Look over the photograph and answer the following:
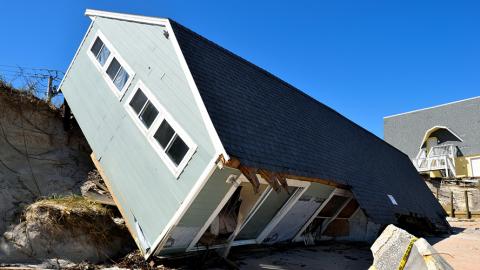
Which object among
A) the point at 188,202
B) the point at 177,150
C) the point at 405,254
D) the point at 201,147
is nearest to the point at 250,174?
the point at 201,147

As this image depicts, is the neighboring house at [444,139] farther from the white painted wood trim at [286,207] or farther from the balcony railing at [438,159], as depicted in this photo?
the white painted wood trim at [286,207]

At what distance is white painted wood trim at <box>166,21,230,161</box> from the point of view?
7.18 m

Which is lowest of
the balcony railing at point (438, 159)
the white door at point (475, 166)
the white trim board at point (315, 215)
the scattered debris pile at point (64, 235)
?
the scattered debris pile at point (64, 235)

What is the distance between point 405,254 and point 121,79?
773 centimetres

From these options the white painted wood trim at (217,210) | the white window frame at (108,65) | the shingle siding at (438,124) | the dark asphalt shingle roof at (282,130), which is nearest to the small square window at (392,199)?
the dark asphalt shingle roof at (282,130)

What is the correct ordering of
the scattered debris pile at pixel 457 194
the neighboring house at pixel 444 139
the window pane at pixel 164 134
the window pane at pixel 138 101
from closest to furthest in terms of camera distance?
the window pane at pixel 164 134, the window pane at pixel 138 101, the scattered debris pile at pixel 457 194, the neighboring house at pixel 444 139

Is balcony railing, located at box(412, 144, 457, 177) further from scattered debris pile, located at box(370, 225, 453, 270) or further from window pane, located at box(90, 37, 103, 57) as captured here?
scattered debris pile, located at box(370, 225, 453, 270)

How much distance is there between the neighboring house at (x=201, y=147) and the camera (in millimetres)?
7750

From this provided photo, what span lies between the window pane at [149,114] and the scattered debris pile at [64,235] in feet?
7.63

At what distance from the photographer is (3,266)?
7.27 m

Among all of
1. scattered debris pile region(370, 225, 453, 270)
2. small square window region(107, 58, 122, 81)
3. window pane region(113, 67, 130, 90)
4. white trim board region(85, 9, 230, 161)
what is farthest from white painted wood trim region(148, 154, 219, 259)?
small square window region(107, 58, 122, 81)

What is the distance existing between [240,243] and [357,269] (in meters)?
2.86

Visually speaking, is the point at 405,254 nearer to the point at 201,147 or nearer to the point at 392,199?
the point at 201,147

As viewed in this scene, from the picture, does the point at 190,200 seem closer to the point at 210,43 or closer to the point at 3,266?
the point at 3,266
